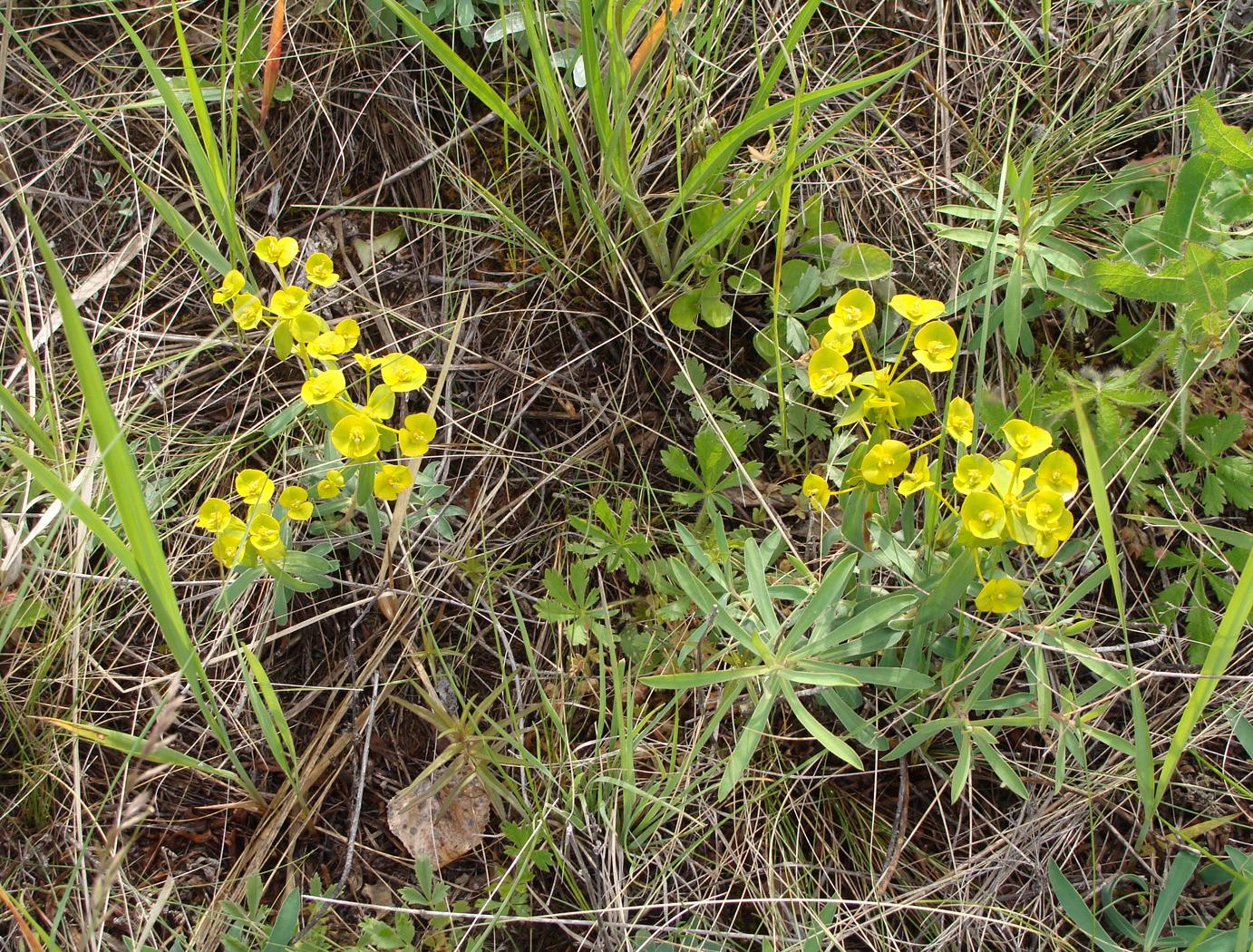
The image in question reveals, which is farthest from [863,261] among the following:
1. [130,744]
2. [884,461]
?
[130,744]

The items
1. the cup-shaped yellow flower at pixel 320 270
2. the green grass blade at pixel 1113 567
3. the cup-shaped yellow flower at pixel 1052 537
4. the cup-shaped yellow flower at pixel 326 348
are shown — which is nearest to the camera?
the green grass blade at pixel 1113 567

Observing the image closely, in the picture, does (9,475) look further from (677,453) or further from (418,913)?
(677,453)

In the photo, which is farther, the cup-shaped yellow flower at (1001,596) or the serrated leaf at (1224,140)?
the serrated leaf at (1224,140)

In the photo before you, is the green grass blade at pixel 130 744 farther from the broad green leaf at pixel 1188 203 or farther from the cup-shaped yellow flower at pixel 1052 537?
the broad green leaf at pixel 1188 203

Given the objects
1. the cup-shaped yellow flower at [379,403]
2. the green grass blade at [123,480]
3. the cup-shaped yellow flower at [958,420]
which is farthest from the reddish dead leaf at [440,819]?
the cup-shaped yellow flower at [958,420]

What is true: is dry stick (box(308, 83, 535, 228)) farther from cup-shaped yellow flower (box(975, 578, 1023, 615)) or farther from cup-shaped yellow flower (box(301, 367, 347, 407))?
cup-shaped yellow flower (box(975, 578, 1023, 615))

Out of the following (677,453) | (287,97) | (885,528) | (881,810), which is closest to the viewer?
(885,528)

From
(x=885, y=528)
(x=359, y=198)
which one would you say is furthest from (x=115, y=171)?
(x=885, y=528)
